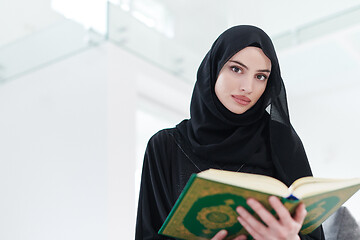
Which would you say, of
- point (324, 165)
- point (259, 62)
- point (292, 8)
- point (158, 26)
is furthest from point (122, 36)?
point (324, 165)

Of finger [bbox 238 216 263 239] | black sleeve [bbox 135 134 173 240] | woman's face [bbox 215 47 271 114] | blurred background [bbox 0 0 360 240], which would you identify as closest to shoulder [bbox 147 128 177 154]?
black sleeve [bbox 135 134 173 240]

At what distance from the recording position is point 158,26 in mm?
3281

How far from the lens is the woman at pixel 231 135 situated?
1.36 m

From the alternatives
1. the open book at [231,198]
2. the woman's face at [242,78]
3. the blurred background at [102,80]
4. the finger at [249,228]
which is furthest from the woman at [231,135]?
the blurred background at [102,80]

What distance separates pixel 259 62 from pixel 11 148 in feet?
6.46

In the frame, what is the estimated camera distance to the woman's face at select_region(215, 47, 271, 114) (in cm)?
136

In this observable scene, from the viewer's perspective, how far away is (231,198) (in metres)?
0.99

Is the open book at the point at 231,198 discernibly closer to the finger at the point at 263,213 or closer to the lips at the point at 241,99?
the finger at the point at 263,213

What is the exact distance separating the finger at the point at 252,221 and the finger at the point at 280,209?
0.13ft

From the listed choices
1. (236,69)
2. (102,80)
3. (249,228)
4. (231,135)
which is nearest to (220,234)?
(249,228)

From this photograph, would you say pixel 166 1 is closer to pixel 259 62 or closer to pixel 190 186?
pixel 259 62

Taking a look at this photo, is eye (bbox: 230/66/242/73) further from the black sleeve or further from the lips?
the black sleeve

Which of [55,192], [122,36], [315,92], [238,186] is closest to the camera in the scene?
[238,186]

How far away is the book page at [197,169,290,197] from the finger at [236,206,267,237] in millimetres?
57
